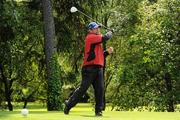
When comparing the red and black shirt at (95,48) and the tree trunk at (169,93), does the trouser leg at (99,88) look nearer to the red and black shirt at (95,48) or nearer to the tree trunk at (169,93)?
the red and black shirt at (95,48)

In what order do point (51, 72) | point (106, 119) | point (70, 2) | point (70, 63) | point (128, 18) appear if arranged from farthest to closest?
point (128, 18) → point (70, 63) → point (70, 2) → point (51, 72) → point (106, 119)

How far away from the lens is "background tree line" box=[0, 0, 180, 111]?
26828 millimetres

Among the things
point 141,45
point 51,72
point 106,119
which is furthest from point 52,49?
point 141,45

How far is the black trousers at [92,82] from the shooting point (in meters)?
13.3

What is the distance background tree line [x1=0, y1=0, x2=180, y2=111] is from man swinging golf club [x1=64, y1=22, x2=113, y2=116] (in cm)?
996

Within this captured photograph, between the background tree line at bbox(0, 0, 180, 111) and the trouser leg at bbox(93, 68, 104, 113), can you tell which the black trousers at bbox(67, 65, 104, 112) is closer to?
the trouser leg at bbox(93, 68, 104, 113)

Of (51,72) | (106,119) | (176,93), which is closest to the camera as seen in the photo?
(106,119)

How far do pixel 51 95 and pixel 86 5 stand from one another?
18.4 ft

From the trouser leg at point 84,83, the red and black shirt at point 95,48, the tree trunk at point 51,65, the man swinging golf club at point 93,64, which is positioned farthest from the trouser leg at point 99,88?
the tree trunk at point 51,65

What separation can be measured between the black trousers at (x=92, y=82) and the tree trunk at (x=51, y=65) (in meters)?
9.82

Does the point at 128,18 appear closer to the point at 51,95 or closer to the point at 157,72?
the point at 157,72

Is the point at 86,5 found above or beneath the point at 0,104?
above

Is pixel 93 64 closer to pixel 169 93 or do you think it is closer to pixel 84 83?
pixel 84 83

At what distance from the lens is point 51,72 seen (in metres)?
23.4
